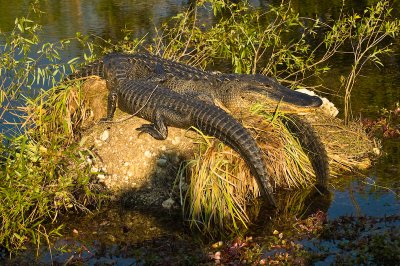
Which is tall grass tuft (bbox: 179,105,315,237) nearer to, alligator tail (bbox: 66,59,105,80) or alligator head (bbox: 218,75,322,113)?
alligator head (bbox: 218,75,322,113)

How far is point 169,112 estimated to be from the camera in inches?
284

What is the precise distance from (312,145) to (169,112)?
1586 mm

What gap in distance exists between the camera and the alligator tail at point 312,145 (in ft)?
22.7

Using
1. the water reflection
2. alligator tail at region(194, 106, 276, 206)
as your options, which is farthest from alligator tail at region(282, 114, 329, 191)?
the water reflection


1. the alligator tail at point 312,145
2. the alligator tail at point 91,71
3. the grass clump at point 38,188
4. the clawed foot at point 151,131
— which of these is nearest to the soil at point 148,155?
the clawed foot at point 151,131

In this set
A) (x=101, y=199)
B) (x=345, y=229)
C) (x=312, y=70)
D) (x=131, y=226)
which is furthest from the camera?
(x=312, y=70)

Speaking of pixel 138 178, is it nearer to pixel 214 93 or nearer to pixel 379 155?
pixel 214 93

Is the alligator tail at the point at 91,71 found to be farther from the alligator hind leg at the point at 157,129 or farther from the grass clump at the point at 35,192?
the grass clump at the point at 35,192

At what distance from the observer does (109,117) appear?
773cm

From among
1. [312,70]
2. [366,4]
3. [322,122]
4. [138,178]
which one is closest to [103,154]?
[138,178]

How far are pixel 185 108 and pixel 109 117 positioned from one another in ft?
3.62

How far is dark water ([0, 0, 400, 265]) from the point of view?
6.09 metres

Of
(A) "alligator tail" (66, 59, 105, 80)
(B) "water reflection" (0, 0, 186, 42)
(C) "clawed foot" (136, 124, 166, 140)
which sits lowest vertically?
(B) "water reflection" (0, 0, 186, 42)

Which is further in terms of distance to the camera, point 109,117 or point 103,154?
point 109,117
